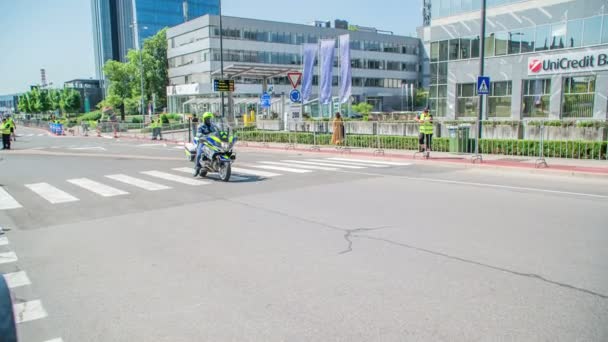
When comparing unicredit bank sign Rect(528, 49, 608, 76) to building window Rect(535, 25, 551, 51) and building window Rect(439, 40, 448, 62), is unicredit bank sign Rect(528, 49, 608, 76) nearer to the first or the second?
building window Rect(535, 25, 551, 51)

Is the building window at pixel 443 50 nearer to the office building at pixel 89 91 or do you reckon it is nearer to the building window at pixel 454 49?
the building window at pixel 454 49

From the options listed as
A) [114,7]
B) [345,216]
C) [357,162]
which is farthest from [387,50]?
[114,7]

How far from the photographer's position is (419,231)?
7289mm

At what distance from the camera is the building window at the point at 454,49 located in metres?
38.3

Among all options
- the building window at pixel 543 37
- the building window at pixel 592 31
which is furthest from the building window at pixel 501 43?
the building window at pixel 592 31

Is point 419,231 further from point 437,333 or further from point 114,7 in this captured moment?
point 114,7

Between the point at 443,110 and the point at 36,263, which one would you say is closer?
the point at 36,263

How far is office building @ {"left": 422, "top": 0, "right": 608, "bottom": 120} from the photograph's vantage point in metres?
30.4

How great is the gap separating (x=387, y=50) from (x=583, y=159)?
81703 mm

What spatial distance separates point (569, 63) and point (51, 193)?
102 ft

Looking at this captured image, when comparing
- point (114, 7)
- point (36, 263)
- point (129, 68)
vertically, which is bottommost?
point (36, 263)

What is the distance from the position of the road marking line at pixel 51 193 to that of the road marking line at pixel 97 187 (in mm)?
645

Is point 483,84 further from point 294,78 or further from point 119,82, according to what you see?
point 119,82

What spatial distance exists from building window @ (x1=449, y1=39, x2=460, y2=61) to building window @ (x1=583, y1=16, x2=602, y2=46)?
9.41 metres
